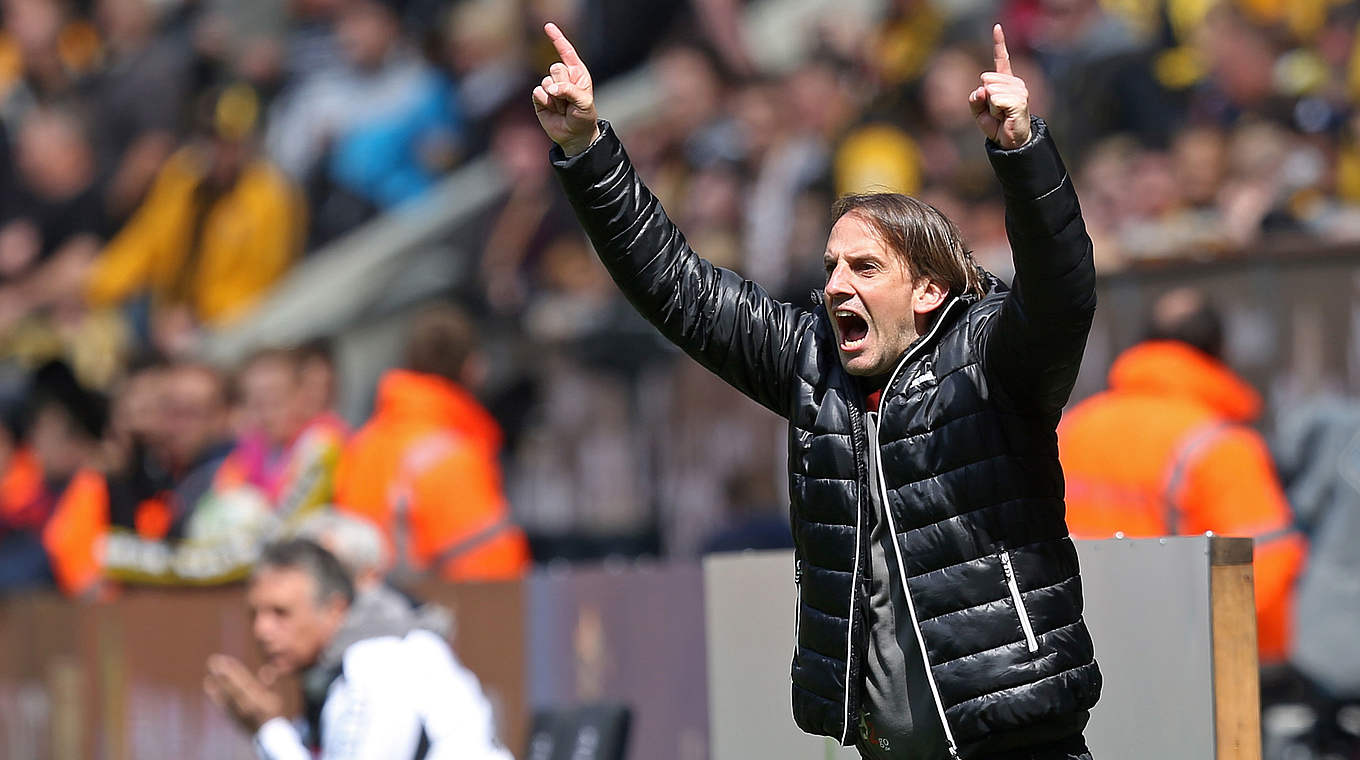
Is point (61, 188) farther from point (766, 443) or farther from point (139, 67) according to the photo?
point (766, 443)

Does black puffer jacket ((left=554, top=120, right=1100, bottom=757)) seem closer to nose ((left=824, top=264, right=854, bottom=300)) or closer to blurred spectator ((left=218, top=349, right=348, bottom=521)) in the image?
nose ((left=824, top=264, right=854, bottom=300))

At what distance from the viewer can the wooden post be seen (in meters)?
3.80

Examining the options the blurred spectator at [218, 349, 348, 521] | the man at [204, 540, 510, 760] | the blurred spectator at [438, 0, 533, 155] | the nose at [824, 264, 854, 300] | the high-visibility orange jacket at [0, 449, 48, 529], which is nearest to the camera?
the nose at [824, 264, 854, 300]

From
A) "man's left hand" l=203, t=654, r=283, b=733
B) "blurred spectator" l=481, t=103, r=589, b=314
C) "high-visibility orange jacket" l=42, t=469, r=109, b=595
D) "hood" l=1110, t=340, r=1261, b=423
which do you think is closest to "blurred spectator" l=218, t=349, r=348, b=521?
"high-visibility orange jacket" l=42, t=469, r=109, b=595

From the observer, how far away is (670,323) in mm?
3688

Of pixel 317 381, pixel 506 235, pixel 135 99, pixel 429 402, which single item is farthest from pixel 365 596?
pixel 135 99

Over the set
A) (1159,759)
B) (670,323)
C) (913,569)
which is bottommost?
(1159,759)

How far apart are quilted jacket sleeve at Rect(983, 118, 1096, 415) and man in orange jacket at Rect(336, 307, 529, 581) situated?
14.0 ft

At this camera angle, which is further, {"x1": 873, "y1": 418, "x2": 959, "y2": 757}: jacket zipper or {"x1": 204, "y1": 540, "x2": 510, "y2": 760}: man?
{"x1": 204, "y1": 540, "x2": 510, "y2": 760}: man

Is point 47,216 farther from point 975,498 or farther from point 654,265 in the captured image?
point 975,498

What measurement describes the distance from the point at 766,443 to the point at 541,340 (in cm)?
256

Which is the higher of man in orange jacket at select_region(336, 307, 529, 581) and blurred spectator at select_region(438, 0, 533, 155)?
blurred spectator at select_region(438, 0, 533, 155)

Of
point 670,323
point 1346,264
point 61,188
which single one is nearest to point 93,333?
point 61,188

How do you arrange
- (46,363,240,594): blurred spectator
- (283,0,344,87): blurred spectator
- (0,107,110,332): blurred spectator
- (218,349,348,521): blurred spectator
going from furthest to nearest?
1. (0,107,110,332): blurred spectator
2. (283,0,344,87): blurred spectator
3. (46,363,240,594): blurred spectator
4. (218,349,348,521): blurred spectator
